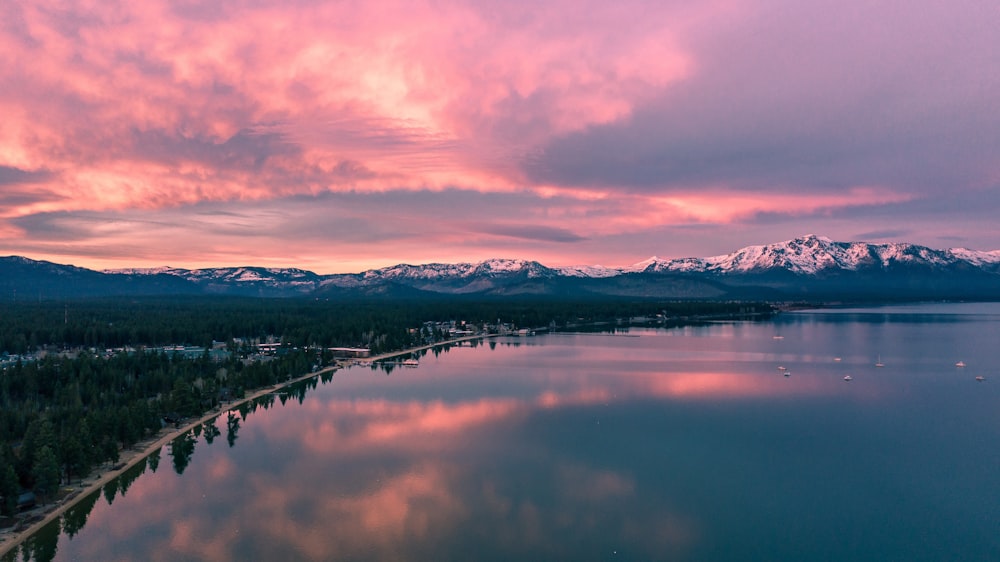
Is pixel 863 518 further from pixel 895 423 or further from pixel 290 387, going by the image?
pixel 290 387

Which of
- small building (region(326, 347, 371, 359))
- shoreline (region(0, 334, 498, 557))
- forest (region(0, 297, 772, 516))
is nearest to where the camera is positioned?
shoreline (region(0, 334, 498, 557))

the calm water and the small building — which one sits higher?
the small building

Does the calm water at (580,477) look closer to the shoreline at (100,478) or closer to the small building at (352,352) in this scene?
the shoreline at (100,478)

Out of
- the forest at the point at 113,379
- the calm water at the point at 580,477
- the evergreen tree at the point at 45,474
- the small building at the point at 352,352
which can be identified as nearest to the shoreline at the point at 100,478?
the forest at the point at 113,379

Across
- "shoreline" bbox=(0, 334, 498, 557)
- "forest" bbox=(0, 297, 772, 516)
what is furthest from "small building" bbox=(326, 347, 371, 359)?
"shoreline" bbox=(0, 334, 498, 557)

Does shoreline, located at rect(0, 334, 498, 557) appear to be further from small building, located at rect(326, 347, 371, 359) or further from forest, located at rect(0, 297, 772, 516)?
small building, located at rect(326, 347, 371, 359)

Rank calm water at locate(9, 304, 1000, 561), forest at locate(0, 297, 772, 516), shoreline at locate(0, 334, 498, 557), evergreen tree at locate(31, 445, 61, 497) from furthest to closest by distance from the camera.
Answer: forest at locate(0, 297, 772, 516)
evergreen tree at locate(31, 445, 61, 497)
calm water at locate(9, 304, 1000, 561)
shoreline at locate(0, 334, 498, 557)

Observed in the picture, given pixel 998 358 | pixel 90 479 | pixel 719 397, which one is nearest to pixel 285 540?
pixel 90 479

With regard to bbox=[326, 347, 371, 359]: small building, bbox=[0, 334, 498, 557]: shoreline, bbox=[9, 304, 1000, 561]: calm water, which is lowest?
bbox=[9, 304, 1000, 561]: calm water
